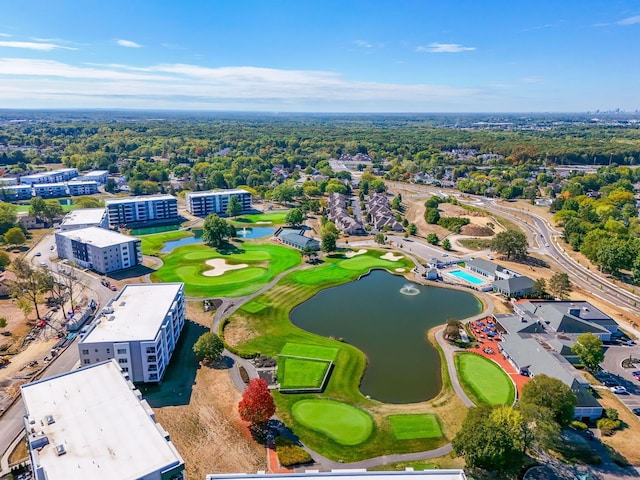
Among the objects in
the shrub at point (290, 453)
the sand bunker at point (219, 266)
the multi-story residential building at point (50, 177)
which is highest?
the multi-story residential building at point (50, 177)

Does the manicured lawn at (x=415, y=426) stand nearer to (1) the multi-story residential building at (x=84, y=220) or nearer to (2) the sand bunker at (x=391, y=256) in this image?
(2) the sand bunker at (x=391, y=256)

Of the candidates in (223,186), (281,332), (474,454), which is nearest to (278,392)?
(281,332)

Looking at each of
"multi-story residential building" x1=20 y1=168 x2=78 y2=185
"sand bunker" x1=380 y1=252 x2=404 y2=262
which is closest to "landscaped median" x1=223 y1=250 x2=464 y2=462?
"sand bunker" x1=380 y1=252 x2=404 y2=262

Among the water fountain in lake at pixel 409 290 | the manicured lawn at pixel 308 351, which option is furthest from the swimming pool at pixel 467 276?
the manicured lawn at pixel 308 351

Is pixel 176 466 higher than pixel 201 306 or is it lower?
higher

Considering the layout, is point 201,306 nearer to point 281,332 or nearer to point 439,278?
point 281,332
